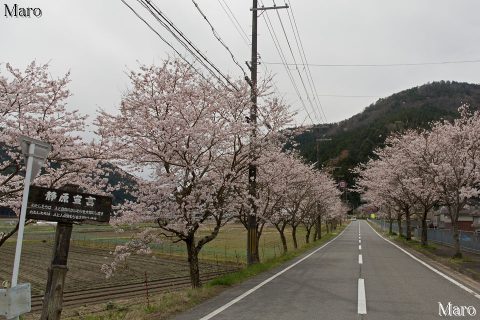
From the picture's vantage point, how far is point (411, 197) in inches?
1200

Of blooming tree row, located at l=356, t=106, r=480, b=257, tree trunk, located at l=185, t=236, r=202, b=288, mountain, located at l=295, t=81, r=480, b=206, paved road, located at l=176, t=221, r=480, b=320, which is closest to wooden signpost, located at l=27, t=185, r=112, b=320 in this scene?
paved road, located at l=176, t=221, r=480, b=320

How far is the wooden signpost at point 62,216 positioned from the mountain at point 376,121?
107 m

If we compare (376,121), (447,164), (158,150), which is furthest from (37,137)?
(376,121)

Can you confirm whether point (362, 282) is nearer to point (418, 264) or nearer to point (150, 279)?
point (418, 264)

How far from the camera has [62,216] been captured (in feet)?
21.0

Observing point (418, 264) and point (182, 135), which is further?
point (418, 264)

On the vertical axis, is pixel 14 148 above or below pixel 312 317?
above

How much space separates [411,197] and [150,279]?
1960 cm

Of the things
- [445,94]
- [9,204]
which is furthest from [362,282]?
[445,94]

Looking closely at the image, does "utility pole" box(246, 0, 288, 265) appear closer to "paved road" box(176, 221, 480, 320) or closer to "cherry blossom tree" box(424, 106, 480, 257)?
"paved road" box(176, 221, 480, 320)

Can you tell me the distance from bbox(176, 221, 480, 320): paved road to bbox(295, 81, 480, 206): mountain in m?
100

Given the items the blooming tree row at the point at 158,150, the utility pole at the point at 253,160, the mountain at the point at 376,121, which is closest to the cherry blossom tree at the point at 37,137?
the blooming tree row at the point at 158,150

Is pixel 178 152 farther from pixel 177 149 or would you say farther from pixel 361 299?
pixel 361 299

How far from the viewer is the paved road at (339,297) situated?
25.9ft
